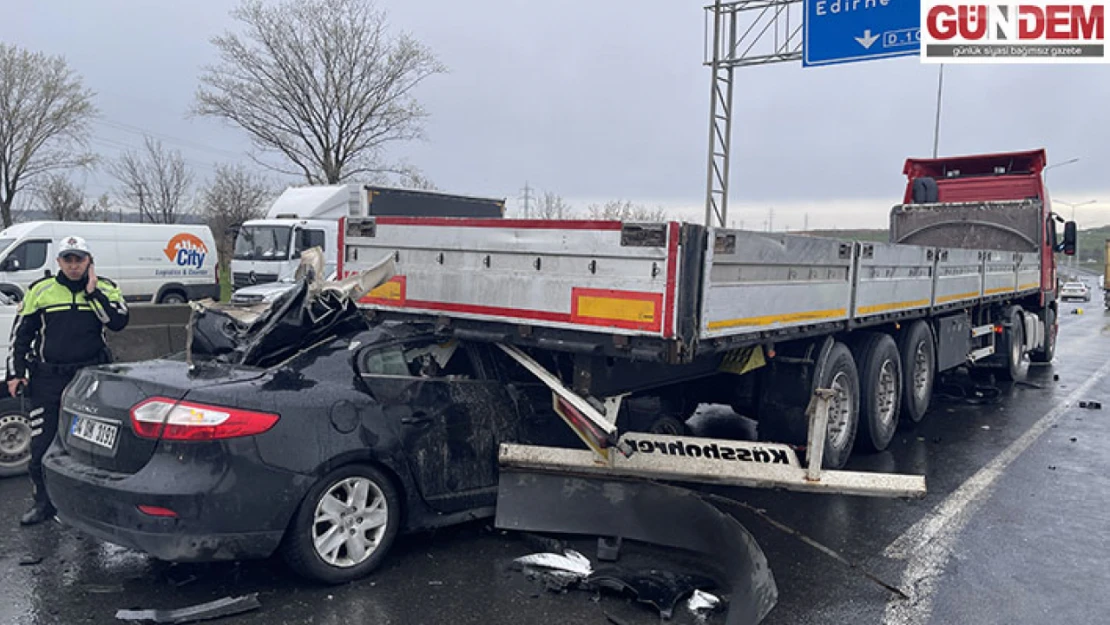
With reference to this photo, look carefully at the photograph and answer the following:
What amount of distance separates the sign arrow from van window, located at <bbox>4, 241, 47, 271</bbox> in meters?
16.2

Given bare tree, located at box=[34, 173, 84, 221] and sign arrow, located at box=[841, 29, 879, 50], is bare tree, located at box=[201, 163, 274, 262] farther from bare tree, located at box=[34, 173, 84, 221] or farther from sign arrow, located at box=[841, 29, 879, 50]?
sign arrow, located at box=[841, 29, 879, 50]

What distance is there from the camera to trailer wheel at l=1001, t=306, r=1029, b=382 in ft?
38.9

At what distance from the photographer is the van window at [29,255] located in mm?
16997

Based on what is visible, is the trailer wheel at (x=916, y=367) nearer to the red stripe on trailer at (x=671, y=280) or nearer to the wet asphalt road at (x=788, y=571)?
the wet asphalt road at (x=788, y=571)

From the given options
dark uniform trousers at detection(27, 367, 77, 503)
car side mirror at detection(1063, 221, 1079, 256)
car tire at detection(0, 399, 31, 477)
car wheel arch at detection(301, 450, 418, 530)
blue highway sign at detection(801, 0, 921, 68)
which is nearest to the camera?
car wheel arch at detection(301, 450, 418, 530)

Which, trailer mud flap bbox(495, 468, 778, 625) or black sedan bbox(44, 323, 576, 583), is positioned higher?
black sedan bbox(44, 323, 576, 583)

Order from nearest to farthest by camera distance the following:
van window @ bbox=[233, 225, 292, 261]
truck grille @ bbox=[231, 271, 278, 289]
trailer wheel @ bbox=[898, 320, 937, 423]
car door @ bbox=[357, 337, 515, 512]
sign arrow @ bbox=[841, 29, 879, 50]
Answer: car door @ bbox=[357, 337, 515, 512] → trailer wheel @ bbox=[898, 320, 937, 423] → sign arrow @ bbox=[841, 29, 879, 50] → van window @ bbox=[233, 225, 292, 261] → truck grille @ bbox=[231, 271, 278, 289]

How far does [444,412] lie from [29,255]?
633 inches

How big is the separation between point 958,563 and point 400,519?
10.4ft

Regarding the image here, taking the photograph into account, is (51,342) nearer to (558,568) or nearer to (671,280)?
(558,568)

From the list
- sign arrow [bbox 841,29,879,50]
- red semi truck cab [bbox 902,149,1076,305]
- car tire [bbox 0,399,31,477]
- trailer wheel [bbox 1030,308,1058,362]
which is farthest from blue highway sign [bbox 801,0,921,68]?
car tire [bbox 0,399,31,477]

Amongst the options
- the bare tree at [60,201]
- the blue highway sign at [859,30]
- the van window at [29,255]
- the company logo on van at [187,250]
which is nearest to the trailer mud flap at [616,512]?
the blue highway sign at [859,30]

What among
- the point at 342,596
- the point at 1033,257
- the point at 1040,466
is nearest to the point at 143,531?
the point at 342,596

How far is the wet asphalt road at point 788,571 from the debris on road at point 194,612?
50mm
